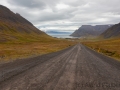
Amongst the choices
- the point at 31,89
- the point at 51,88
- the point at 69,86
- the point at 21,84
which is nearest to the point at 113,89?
the point at 69,86

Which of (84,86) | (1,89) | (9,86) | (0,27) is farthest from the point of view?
(0,27)

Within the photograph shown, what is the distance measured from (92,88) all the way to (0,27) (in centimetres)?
20035

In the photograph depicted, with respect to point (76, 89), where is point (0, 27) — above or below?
above

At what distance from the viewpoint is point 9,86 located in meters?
9.47

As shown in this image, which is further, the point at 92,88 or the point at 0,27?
the point at 0,27

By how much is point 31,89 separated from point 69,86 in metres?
2.20

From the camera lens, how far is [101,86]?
10211mm

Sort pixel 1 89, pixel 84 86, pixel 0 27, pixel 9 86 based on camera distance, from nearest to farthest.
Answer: pixel 1 89
pixel 9 86
pixel 84 86
pixel 0 27

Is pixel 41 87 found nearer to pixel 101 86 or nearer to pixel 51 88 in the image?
pixel 51 88

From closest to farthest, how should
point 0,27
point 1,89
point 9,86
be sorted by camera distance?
1. point 1,89
2. point 9,86
3. point 0,27

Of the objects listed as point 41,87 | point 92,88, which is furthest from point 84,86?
point 41,87

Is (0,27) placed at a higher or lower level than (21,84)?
higher

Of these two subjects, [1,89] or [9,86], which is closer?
[1,89]

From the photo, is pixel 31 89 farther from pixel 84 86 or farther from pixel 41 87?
pixel 84 86
